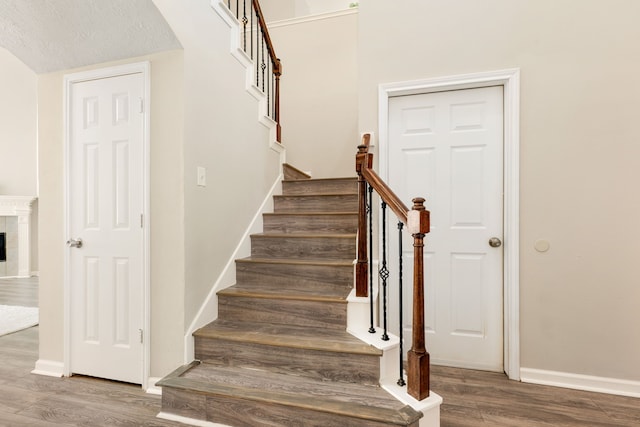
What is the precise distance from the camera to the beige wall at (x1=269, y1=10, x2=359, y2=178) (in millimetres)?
4234

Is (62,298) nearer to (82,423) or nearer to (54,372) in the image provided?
(54,372)

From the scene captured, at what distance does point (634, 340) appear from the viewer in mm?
2064

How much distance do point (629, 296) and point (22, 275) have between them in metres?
8.41

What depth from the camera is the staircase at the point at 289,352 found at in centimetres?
158

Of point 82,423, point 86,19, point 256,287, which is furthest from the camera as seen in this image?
A: point 256,287

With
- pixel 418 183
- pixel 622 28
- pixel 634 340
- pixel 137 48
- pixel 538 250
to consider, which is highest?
pixel 622 28

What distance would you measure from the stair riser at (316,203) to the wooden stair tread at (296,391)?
1572mm

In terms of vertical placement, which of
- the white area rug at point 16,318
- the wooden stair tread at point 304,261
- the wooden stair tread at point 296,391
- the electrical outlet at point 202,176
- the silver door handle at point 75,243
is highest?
the electrical outlet at point 202,176

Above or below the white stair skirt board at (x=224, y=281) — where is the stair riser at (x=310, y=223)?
above

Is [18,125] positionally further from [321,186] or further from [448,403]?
[448,403]

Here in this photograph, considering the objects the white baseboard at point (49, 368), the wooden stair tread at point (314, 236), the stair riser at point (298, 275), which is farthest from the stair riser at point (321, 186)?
the white baseboard at point (49, 368)

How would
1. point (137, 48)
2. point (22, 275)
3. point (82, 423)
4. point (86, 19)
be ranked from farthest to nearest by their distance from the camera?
point (22, 275) < point (137, 48) < point (86, 19) < point (82, 423)

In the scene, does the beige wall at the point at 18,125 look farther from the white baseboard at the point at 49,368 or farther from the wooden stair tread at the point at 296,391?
the wooden stair tread at the point at 296,391

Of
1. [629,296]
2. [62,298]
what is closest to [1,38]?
[62,298]
